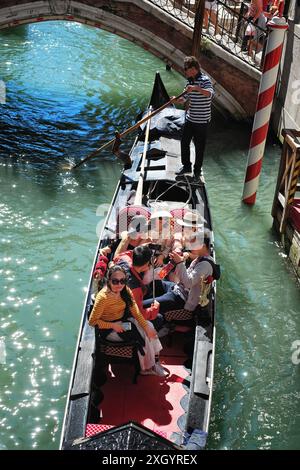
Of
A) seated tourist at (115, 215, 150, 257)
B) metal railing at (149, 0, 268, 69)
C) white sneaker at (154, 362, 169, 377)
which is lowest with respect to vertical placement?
white sneaker at (154, 362, 169, 377)

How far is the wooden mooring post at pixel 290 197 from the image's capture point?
4.74 meters

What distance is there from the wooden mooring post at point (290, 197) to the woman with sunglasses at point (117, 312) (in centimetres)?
212

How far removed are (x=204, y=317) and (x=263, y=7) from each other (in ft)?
20.1

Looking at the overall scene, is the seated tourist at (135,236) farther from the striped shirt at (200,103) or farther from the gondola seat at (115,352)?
A: the striped shirt at (200,103)

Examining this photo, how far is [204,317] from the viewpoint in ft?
10.8

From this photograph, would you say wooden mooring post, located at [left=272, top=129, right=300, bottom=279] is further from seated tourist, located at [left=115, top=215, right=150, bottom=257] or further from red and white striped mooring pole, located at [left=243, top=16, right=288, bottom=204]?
seated tourist, located at [left=115, top=215, right=150, bottom=257]

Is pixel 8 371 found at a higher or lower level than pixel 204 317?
lower

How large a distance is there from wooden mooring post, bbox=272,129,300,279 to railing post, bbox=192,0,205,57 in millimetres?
2619

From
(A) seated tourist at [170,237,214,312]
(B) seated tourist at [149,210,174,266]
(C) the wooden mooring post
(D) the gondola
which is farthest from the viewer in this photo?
(C) the wooden mooring post

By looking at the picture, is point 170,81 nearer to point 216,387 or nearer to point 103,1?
point 103,1

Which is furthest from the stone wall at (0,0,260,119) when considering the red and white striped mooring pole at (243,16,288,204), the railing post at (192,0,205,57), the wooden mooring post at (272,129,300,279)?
the wooden mooring post at (272,129,300,279)

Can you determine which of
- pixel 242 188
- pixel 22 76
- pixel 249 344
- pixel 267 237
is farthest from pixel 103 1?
pixel 249 344

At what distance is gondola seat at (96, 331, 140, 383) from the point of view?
2910mm
